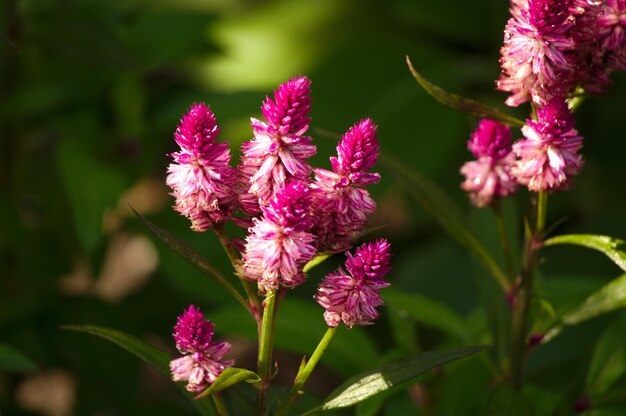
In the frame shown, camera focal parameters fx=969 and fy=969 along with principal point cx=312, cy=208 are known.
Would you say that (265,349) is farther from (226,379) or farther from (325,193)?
(325,193)

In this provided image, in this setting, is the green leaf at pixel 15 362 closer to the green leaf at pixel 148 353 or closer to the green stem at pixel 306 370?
the green leaf at pixel 148 353

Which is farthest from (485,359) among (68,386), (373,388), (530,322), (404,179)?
(68,386)

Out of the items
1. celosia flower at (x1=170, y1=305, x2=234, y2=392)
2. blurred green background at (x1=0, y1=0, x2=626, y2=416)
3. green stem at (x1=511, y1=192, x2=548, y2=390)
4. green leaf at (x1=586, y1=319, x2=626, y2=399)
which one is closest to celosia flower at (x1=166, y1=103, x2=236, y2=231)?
celosia flower at (x1=170, y1=305, x2=234, y2=392)

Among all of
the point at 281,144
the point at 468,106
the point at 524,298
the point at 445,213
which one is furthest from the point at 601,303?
the point at 281,144

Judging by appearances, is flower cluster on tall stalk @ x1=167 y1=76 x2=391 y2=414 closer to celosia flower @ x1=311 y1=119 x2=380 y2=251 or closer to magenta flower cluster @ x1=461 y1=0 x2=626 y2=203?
celosia flower @ x1=311 y1=119 x2=380 y2=251

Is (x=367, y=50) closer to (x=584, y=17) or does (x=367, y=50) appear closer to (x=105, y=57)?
(x=105, y=57)

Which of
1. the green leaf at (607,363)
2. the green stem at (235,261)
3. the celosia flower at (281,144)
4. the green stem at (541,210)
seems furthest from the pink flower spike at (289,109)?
the green leaf at (607,363)
